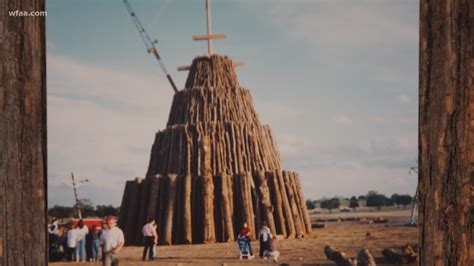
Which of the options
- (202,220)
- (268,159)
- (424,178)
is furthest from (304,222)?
(424,178)

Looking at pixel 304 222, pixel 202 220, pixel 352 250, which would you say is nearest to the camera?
pixel 352 250

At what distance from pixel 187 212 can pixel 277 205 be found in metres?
3.80

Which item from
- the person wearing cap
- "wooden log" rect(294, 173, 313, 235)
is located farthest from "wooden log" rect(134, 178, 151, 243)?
the person wearing cap

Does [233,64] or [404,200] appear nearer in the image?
[233,64]

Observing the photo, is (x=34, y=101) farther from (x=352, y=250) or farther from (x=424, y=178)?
(x=352, y=250)

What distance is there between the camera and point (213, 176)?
26.9 metres

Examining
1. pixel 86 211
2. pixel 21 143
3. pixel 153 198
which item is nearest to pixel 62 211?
pixel 86 211

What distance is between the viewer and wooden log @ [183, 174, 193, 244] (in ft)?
82.1

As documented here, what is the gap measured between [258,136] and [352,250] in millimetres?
12759

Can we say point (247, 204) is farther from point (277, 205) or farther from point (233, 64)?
point (233, 64)

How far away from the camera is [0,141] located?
92.7 inches

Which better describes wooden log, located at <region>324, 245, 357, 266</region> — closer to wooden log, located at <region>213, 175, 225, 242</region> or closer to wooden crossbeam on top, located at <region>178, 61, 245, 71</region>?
wooden log, located at <region>213, 175, 225, 242</region>

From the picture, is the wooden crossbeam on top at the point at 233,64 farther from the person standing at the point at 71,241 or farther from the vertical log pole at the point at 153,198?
the person standing at the point at 71,241

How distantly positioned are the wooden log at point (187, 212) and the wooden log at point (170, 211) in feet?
1.50
